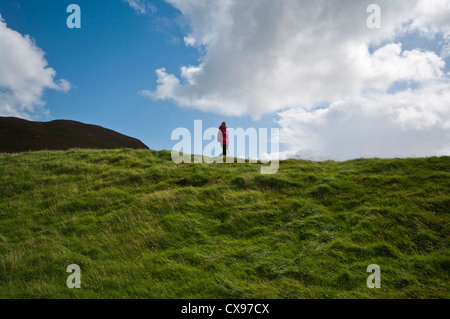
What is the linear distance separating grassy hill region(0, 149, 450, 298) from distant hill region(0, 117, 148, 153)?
52.4 m

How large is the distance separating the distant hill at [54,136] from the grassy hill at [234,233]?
5240cm

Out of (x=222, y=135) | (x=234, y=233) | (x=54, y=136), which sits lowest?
(x=234, y=233)

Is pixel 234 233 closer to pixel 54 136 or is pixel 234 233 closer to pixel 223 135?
pixel 223 135

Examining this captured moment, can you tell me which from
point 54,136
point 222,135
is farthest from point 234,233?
point 54,136

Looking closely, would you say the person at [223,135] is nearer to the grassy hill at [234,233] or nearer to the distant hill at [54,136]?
the grassy hill at [234,233]

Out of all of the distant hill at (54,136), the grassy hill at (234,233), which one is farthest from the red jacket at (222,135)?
the distant hill at (54,136)

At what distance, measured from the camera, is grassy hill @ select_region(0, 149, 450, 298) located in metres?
7.06

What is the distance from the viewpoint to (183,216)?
36.3 ft

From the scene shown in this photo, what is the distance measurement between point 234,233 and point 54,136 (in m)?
73.3

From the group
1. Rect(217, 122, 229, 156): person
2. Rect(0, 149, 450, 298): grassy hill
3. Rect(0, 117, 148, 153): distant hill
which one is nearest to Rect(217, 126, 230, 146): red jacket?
Rect(217, 122, 229, 156): person

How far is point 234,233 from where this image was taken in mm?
9953

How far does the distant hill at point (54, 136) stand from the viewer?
59406 mm

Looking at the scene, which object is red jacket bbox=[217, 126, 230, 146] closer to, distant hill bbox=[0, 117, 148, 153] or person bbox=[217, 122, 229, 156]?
person bbox=[217, 122, 229, 156]
